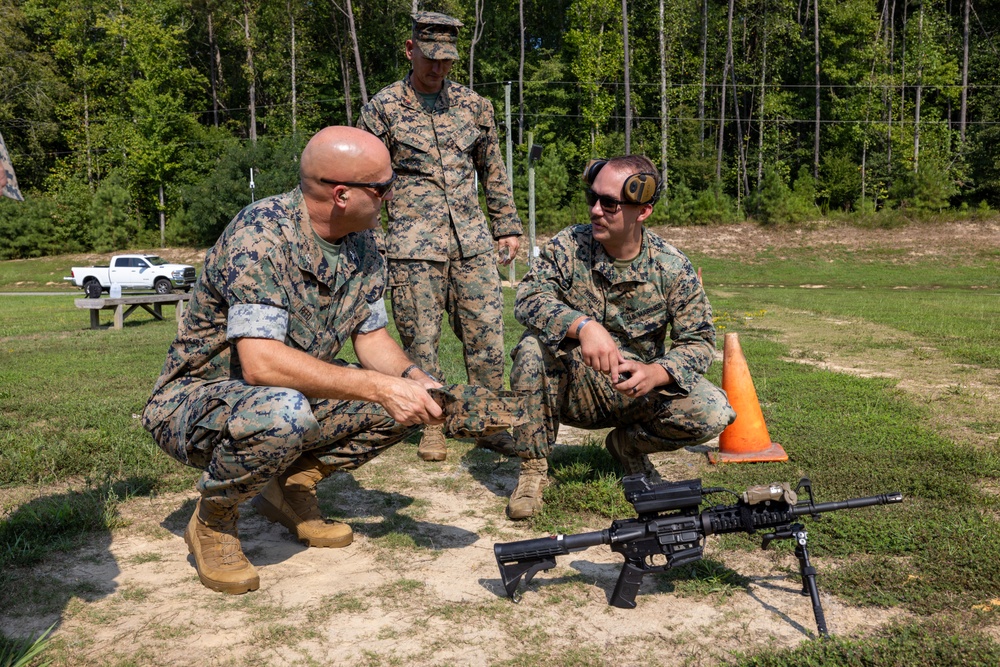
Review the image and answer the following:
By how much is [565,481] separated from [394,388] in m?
1.78

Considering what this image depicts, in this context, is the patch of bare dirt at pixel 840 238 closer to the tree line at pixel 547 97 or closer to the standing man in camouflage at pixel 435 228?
the tree line at pixel 547 97

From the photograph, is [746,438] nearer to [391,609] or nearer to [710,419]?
[710,419]

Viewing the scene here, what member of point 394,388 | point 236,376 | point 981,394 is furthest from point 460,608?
point 981,394

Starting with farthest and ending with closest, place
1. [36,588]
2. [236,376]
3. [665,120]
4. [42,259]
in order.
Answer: [665,120] → [42,259] → [236,376] → [36,588]

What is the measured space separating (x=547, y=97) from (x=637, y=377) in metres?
47.4

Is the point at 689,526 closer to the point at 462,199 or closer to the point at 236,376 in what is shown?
the point at 236,376

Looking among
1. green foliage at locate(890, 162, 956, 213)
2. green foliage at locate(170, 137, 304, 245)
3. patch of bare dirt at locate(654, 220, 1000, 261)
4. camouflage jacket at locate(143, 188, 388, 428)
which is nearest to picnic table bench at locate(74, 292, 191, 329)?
camouflage jacket at locate(143, 188, 388, 428)

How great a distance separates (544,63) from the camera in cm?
4791

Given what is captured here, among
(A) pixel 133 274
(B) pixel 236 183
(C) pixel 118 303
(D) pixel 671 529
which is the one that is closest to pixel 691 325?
(D) pixel 671 529

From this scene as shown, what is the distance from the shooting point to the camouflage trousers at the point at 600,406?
13.9 ft

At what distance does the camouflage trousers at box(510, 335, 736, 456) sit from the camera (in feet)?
13.9

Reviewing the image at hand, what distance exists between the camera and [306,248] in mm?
3527

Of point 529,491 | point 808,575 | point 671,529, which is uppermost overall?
point 671,529

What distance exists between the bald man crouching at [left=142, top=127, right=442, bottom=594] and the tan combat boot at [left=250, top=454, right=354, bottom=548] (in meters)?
0.01
